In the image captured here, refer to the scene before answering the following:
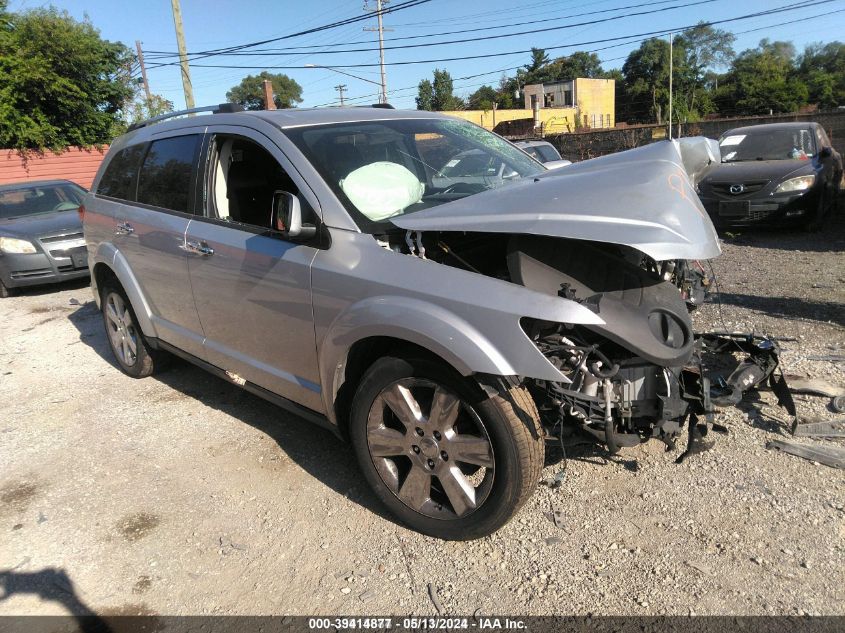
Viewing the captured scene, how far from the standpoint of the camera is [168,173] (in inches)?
164

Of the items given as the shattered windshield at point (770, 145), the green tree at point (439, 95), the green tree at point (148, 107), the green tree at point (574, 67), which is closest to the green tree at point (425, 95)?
the green tree at point (439, 95)

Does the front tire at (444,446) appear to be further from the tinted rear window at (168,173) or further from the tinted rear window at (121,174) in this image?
the tinted rear window at (121,174)

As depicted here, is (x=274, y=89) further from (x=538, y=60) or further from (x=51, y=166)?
(x=51, y=166)

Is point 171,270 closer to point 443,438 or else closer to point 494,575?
point 443,438

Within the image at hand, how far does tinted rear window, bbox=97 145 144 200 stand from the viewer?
465cm

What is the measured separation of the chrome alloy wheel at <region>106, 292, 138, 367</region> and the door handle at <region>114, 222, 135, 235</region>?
62 centimetres

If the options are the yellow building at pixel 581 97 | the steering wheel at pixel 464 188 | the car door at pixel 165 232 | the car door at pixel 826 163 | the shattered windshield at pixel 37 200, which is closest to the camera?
the steering wheel at pixel 464 188

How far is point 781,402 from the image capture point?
132 inches

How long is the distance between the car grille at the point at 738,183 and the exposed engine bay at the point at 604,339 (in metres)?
7.50

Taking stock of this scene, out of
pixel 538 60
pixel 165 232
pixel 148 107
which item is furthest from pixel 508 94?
pixel 165 232

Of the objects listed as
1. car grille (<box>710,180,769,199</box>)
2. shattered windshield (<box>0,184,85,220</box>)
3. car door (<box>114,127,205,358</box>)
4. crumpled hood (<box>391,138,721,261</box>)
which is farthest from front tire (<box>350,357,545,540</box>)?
shattered windshield (<box>0,184,85,220</box>)

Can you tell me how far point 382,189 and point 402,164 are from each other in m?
0.35

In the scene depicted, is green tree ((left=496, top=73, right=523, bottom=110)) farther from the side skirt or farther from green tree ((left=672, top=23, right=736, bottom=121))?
the side skirt

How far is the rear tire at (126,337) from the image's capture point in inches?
195
